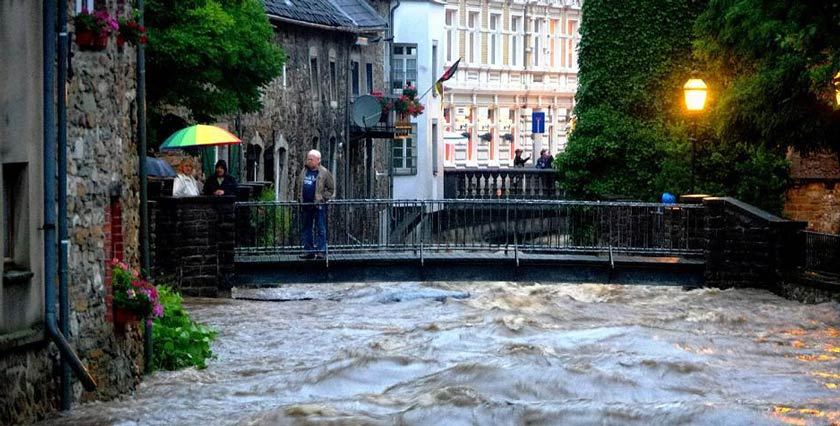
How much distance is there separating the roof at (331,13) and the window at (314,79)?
1.14 meters

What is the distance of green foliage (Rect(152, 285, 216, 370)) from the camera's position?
803 inches

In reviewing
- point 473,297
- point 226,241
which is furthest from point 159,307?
point 473,297

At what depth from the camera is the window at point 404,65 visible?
6706 centimetres

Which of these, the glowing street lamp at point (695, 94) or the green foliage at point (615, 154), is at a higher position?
the glowing street lamp at point (695, 94)

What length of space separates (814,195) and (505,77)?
130 ft

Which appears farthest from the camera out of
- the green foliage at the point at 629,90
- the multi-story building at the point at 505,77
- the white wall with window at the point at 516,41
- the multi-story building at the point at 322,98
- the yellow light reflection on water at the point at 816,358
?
the white wall with window at the point at 516,41

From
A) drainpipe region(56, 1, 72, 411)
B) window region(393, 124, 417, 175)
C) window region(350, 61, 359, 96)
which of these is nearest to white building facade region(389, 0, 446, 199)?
window region(393, 124, 417, 175)

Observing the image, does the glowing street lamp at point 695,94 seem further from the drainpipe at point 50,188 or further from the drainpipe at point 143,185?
the drainpipe at point 50,188

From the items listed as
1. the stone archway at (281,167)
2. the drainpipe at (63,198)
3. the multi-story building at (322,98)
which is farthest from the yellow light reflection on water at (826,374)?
the stone archway at (281,167)

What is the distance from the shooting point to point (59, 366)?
51.5 feet

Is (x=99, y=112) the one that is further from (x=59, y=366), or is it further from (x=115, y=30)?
(x=59, y=366)

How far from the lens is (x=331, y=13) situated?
54688 mm

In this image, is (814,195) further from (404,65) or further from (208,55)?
(404,65)

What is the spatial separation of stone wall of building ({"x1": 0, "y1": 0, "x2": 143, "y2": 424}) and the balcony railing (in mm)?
40202
